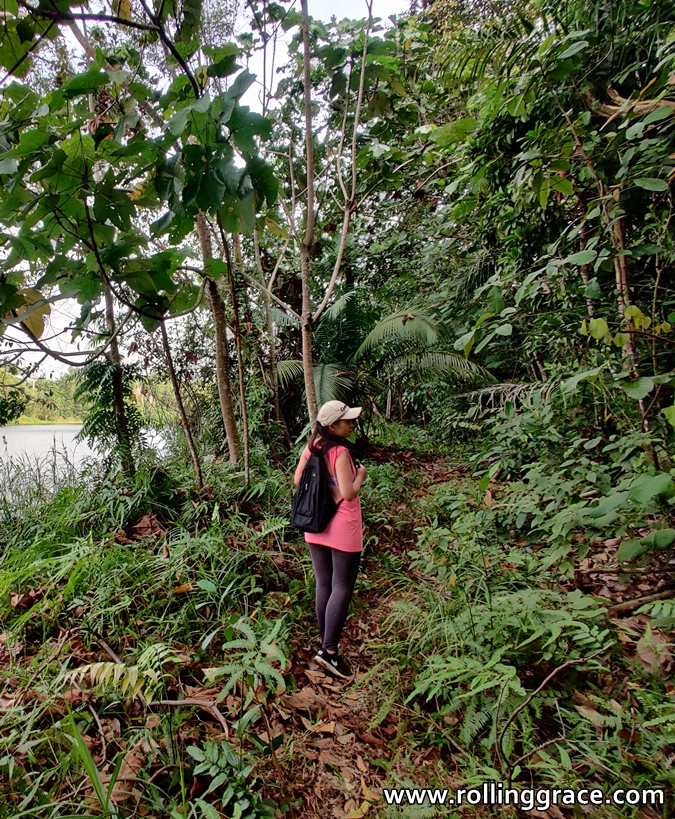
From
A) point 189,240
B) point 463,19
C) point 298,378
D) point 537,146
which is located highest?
point 463,19

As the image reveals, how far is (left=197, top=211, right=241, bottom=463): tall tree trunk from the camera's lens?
3229 mm

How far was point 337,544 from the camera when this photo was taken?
216 centimetres

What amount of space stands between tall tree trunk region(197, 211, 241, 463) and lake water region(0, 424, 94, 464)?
1.38 metres

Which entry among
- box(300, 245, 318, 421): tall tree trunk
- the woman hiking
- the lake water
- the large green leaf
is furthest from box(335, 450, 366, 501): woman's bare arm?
the lake water

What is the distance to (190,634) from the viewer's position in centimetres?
212

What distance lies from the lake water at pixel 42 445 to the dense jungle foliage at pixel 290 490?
178mm

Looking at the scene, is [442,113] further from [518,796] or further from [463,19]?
[518,796]

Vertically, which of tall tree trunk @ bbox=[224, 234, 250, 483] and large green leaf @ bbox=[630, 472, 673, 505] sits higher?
tall tree trunk @ bbox=[224, 234, 250, 483]

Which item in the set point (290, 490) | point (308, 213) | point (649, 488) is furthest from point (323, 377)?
point (649, 488)

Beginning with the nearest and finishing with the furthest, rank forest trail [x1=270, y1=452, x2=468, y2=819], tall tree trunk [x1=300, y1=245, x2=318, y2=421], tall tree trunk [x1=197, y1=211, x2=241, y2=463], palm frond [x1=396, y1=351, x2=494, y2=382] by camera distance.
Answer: forest trail [x1=270, y1=452, x2=468, y2=819] < tall tree trunk [x1=300, y1=245, x2=318, y2=421] < tall tree trunk [x1=197, y1=211, x2=241, y2=463] < palm frond [x1=396, y1=351, x2=494, y2=382]

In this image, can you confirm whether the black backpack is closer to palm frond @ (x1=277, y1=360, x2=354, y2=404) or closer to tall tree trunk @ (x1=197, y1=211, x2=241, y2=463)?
tall tree trunk @ (x1=197, y1=211, x2=241, y2=463)

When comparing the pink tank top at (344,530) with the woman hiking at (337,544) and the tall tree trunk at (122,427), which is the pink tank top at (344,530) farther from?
the tall tree trunk at (122,427)

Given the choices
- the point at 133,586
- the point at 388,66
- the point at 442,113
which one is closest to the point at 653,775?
the point at 133,586

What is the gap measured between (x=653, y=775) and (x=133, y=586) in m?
2.47
